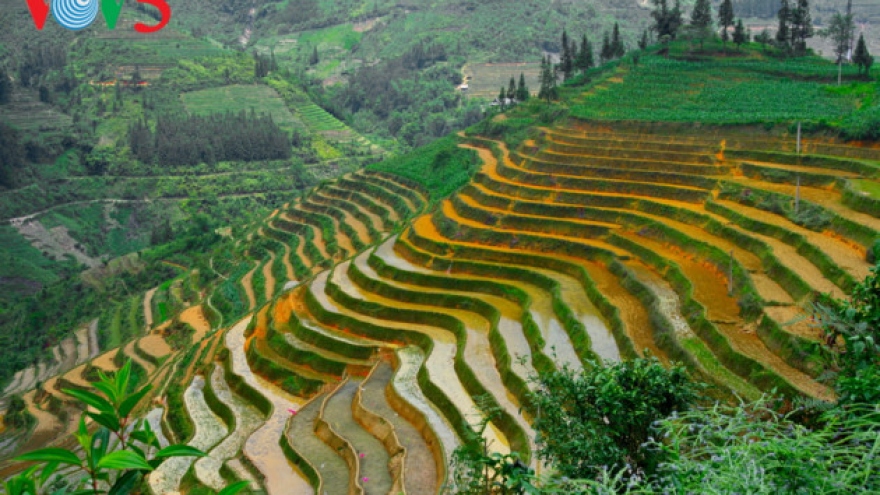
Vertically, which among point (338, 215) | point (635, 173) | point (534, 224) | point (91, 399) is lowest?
point (338, 215)

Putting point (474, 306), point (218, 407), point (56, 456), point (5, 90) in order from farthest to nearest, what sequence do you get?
point (5, 90)
point (474, 306)
point (218, 407)
point (56, 456)

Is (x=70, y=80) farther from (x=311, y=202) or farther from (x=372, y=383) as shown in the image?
(x=372, y=383)

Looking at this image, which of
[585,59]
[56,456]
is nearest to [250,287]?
[585,59]

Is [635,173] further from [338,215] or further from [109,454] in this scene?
[109,454]

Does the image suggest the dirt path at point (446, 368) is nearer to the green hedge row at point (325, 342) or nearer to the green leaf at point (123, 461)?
the green hedge row at point (325, 342)

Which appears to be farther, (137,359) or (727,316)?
(137,359)

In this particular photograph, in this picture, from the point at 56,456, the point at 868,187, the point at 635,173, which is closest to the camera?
the point at 56,456

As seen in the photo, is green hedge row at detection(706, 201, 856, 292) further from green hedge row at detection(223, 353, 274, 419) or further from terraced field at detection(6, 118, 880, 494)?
green hedge row at detection(223, 353, 274, 419)
